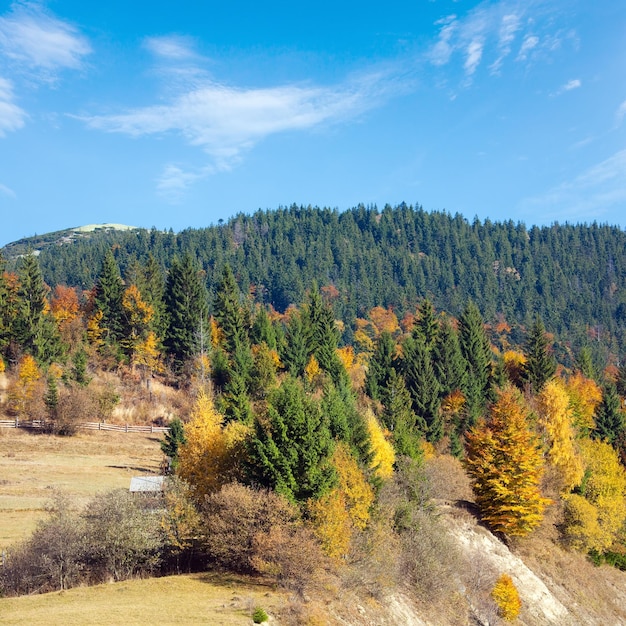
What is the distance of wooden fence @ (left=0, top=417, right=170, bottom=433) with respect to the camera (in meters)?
64.8

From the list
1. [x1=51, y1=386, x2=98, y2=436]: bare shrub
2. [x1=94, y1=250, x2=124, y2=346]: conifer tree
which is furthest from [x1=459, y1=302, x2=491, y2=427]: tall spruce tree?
[x1=94, y1=250, x2=124, y2=346]: conifer tree

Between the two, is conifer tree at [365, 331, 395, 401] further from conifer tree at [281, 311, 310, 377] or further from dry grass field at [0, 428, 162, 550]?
dry grass field at [0, 428, 162, 550]

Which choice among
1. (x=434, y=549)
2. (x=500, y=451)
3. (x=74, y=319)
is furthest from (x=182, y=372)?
(x=434, y=549)

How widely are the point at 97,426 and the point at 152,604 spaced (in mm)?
48569

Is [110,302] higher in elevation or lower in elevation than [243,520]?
higher

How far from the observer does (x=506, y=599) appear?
38.4m

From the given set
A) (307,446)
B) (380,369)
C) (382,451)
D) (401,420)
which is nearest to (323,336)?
(380,369)

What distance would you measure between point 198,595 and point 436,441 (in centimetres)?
5346

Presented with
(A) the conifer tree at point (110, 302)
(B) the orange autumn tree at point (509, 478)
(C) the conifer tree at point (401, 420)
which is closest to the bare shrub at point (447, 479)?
(C) the conifer tree at point (401, 420)

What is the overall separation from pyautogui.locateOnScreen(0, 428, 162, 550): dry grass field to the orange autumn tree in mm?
31516

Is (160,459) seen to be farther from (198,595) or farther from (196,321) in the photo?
(198,595)

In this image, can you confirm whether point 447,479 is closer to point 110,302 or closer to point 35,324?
point 35,324

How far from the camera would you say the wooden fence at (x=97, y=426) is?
64.8 meters

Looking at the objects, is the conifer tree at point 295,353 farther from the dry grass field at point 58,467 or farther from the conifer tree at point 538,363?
the conifer tree at point 538,363
